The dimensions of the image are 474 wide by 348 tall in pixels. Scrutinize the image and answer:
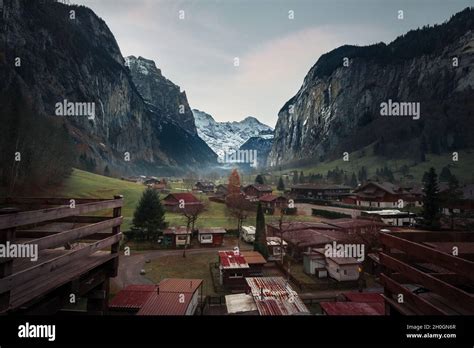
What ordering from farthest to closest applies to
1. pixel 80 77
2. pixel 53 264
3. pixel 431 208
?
pixel 80 77
pixel 431 208
pixel 53 264

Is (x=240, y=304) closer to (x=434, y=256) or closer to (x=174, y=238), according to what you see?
(x=434, y=256)

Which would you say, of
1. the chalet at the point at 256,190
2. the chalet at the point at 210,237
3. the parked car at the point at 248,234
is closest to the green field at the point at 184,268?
the chalet at the point at 210,237

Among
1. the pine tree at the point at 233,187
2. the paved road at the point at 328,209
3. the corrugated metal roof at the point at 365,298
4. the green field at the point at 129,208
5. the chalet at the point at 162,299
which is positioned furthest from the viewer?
the pine tree at the point at 233,187

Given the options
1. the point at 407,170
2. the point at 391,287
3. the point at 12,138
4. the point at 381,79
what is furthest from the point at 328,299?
the point at 381,79

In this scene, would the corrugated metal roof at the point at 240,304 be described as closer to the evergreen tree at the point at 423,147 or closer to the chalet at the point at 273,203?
the chalet at the point at 273,203

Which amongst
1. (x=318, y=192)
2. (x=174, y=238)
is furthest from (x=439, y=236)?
(x=318, y=192)

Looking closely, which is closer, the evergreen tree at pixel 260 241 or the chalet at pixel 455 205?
the evergreen tree at pixel 260 241

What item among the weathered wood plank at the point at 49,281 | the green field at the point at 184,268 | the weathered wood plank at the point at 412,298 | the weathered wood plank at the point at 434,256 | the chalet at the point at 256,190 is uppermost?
the weathered wood plank at the point at 434,256
